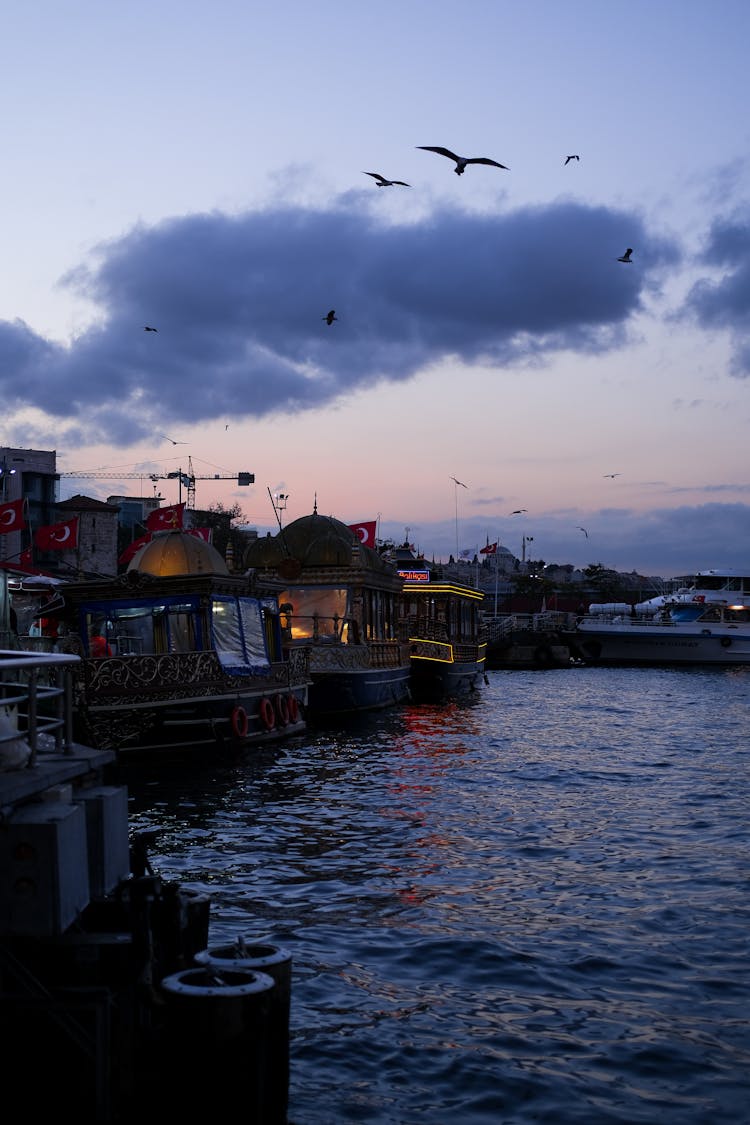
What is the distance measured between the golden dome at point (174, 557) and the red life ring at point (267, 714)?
5.67 m

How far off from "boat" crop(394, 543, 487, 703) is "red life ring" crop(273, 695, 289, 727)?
1826cm

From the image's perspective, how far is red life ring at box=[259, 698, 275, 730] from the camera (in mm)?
28391

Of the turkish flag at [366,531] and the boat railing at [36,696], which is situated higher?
the turkish flag at [366,531]

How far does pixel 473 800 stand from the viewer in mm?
21688

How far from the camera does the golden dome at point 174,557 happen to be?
108ft

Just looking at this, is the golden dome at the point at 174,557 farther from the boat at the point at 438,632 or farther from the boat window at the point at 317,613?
the boat at the point at 438,632

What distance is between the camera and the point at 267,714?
28.6 meters

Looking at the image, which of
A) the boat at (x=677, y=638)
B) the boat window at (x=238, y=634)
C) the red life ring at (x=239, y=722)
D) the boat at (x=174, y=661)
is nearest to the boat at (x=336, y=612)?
the boat at (x=174, y=661)

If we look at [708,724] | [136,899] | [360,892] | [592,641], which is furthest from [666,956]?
[592,641]

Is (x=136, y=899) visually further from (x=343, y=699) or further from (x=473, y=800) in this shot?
(x=343, y=699)

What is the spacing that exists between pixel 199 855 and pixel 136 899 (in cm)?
922

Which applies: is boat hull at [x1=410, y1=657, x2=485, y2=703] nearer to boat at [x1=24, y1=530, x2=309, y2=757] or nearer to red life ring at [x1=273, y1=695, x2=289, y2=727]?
boat at [x1=24, y1=530, x2=309, y2=757]

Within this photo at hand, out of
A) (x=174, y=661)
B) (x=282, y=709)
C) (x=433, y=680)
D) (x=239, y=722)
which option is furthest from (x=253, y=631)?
(x=433, y=680)

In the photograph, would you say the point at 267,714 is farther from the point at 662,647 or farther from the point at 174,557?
the point at 662,647
